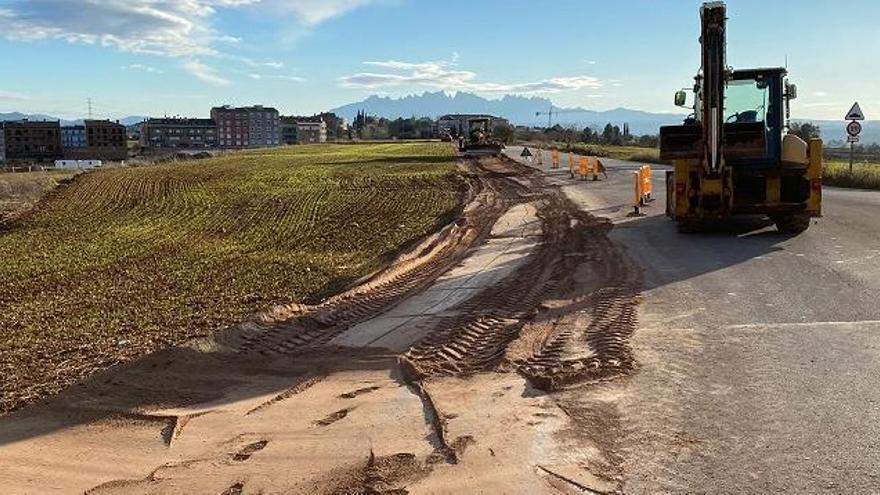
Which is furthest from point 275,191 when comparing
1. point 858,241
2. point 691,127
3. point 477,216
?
point 858,241

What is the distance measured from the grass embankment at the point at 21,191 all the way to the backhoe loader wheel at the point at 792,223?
24.4m

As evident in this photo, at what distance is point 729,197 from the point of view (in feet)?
48.4

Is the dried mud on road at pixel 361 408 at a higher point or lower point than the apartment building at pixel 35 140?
lower

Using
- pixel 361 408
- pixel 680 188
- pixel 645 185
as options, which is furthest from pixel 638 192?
pixel 361 408

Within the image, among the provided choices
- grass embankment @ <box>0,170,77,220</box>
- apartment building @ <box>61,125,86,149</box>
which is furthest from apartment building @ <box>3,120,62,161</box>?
grass embankment @ <box>0,170,77,220</box>

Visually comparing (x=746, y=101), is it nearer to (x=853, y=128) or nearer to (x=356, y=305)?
(x=356, y=305)

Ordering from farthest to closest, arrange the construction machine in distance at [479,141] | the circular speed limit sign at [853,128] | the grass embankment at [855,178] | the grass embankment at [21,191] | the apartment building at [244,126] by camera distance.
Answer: the apartment building at [244,126] < the construction machine in distance at [479,141] < the grass embankment at [21,191] < the grass embankment at [855,178] < the circular speed limit sign at [853,128]

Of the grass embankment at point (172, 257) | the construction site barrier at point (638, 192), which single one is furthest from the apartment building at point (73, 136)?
the construction site barrier at point (638, 192)

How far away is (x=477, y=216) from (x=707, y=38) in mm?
8216

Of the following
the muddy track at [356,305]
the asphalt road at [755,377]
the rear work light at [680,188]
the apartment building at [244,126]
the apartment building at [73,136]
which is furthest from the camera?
the apartment building at [244,126]

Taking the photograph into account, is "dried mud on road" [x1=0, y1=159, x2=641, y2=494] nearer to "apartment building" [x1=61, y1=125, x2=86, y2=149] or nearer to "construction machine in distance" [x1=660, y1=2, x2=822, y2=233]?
"construction machine in distance" [x1=660, y1=2, x2=822, y2=233]

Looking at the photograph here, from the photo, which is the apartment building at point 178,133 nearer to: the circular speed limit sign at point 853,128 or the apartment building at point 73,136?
the apartment building at point 73,136

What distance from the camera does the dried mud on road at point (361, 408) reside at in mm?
4824

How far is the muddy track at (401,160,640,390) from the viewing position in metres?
6.77
